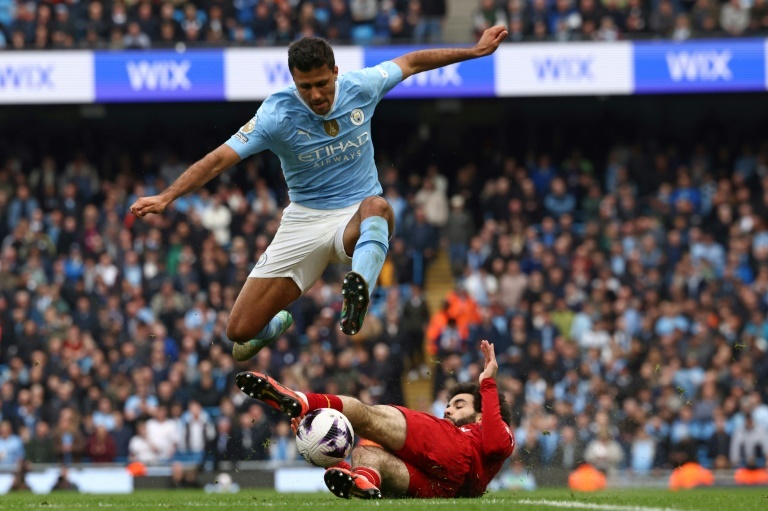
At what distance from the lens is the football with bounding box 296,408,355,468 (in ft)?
28.7

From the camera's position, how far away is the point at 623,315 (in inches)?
727

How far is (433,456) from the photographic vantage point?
9.22m

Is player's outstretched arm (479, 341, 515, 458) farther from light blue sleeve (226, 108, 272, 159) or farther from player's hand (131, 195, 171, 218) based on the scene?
player's hand (131, 195, 171, 218)

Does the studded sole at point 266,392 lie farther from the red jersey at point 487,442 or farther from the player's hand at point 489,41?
the player's hand at point 489,41

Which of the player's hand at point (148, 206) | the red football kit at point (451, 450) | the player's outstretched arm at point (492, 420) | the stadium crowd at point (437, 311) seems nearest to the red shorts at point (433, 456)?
the red football kit at point (451, 450)

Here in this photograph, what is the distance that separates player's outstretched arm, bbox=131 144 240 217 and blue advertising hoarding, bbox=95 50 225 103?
11.6m

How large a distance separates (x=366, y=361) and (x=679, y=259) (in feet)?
17.0

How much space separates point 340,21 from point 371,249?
11838 mm

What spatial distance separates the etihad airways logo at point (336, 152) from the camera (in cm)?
988

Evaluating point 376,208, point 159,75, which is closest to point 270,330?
point 376,208

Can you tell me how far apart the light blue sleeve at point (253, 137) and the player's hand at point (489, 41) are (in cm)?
156

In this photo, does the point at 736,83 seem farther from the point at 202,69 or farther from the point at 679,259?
the point at 202,69

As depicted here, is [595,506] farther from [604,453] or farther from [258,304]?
[604,453]

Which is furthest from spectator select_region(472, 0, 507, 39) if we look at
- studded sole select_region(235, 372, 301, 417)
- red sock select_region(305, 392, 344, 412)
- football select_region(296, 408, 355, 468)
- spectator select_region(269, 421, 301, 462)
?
football select_region(296, 408, 355, 468)
